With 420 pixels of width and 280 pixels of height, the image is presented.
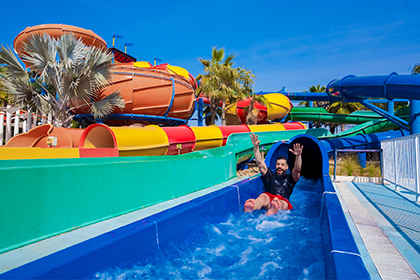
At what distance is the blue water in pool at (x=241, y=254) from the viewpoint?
7.79 ft

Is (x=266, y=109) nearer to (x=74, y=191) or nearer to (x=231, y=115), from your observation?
(x=231, y=115)

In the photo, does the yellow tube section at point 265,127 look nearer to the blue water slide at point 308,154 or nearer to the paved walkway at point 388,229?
the blue water slide at point 308,154

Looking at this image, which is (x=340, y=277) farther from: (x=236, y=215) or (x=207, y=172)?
(x=207, y=172)

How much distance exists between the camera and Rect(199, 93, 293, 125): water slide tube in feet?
56.2

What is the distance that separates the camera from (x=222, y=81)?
14508 millimetres

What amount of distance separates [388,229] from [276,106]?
14867 millimetres

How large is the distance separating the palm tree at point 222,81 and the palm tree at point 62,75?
5.48m

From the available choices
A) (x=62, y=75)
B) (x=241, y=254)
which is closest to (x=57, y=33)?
(x=62, y=75)

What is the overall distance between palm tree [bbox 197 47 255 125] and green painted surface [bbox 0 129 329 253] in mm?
9984

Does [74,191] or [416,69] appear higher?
[416,69]

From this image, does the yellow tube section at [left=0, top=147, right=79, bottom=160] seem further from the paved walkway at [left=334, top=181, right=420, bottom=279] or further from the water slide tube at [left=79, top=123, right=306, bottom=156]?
the paved walkway at [left=334, top=181, right=420, bottom=279]

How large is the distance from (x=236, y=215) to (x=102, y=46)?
36.2ft

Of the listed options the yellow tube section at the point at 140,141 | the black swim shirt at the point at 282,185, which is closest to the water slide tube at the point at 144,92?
the yellow tube section at the point at 140,141

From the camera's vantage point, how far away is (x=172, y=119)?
11.7 metres
